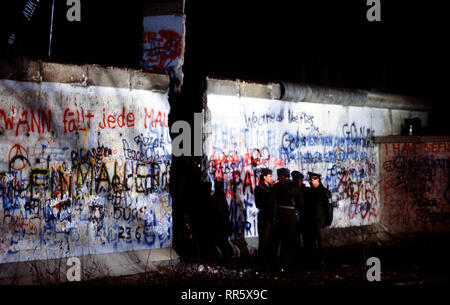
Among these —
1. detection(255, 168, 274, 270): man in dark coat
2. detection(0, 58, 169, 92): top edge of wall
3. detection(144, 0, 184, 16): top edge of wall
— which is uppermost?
detection(144, 0, 184, 16): top edge of wall

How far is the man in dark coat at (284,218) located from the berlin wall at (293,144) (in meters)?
1.71

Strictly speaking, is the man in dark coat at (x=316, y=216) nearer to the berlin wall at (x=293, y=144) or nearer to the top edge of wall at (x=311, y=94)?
the berlin wall at (x=293, y=144)

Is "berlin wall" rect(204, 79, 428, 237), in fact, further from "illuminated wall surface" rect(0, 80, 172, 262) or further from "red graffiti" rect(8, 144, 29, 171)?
"red graffiti" rect(8, 144, 29, 171)

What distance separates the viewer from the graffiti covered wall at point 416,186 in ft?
42.2

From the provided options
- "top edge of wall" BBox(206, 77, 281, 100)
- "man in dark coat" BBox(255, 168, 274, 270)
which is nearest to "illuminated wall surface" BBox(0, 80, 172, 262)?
"top edge of wall" BBox(206, 77, 281, 100)

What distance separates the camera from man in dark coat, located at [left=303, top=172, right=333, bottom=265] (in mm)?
9602

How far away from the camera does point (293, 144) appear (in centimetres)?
1193

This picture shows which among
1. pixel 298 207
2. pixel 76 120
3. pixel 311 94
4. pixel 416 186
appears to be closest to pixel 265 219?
pixel 298 207

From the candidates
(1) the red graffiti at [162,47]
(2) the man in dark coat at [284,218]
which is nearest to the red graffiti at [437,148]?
(2) the man in dark coat at [284,218]

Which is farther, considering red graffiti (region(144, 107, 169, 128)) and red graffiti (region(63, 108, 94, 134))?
red graffiti (region(144, 107, 169, 128))

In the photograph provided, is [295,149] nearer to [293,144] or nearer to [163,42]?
[293,144]

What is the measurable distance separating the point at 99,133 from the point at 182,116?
2489 millimetres

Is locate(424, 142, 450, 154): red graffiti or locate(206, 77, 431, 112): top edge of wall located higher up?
locate(206, 77, 431, 112): top edge of wall

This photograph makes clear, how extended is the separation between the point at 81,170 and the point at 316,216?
4.93 metres
